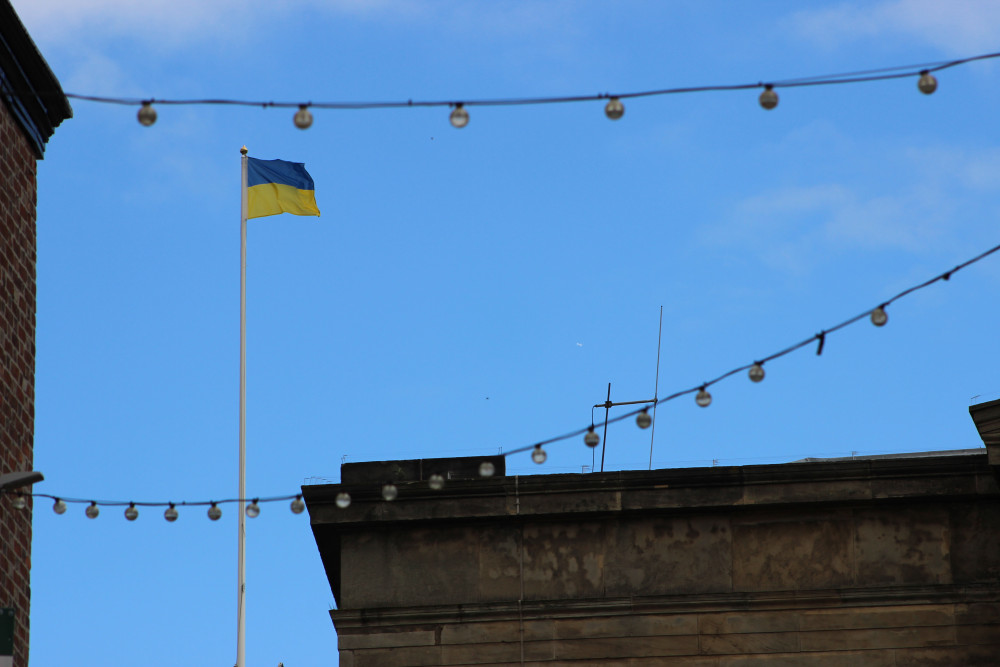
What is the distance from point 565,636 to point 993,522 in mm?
5887

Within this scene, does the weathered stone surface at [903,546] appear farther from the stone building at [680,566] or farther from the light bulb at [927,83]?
the light bulb at [927,83]

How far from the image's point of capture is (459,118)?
1270 centimetres

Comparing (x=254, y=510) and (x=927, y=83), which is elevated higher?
(x=927, y=83)

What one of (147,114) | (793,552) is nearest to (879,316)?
(147,114)

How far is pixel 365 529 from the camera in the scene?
2230 cm

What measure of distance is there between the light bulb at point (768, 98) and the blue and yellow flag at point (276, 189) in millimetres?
17860

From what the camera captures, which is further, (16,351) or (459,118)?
(16,351)

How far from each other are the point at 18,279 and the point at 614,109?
10.2m

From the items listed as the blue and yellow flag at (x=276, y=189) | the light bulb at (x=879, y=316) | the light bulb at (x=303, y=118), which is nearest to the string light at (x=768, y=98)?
the light bulb at (x=879, y=316)

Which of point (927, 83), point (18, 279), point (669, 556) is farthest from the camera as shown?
point (669, 556)

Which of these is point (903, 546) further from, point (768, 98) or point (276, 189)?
point (276, 189)

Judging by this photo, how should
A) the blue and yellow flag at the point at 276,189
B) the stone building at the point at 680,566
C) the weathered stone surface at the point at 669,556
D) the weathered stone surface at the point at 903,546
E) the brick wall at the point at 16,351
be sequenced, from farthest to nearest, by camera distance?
the blue and yellow flag at the point at 276,189, the weathered stone surface at the point at 669,556, the weathered stone surface at the point at 903,546, the stone building at the point at 680,566, the brick wall at the point at 16,351

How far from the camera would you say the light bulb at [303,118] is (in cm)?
1284

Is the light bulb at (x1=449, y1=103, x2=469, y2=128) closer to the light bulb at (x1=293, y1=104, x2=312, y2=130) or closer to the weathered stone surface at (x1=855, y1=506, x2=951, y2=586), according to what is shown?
the light bulb at (x1=293, y1=104, x2=312, y2=130)
